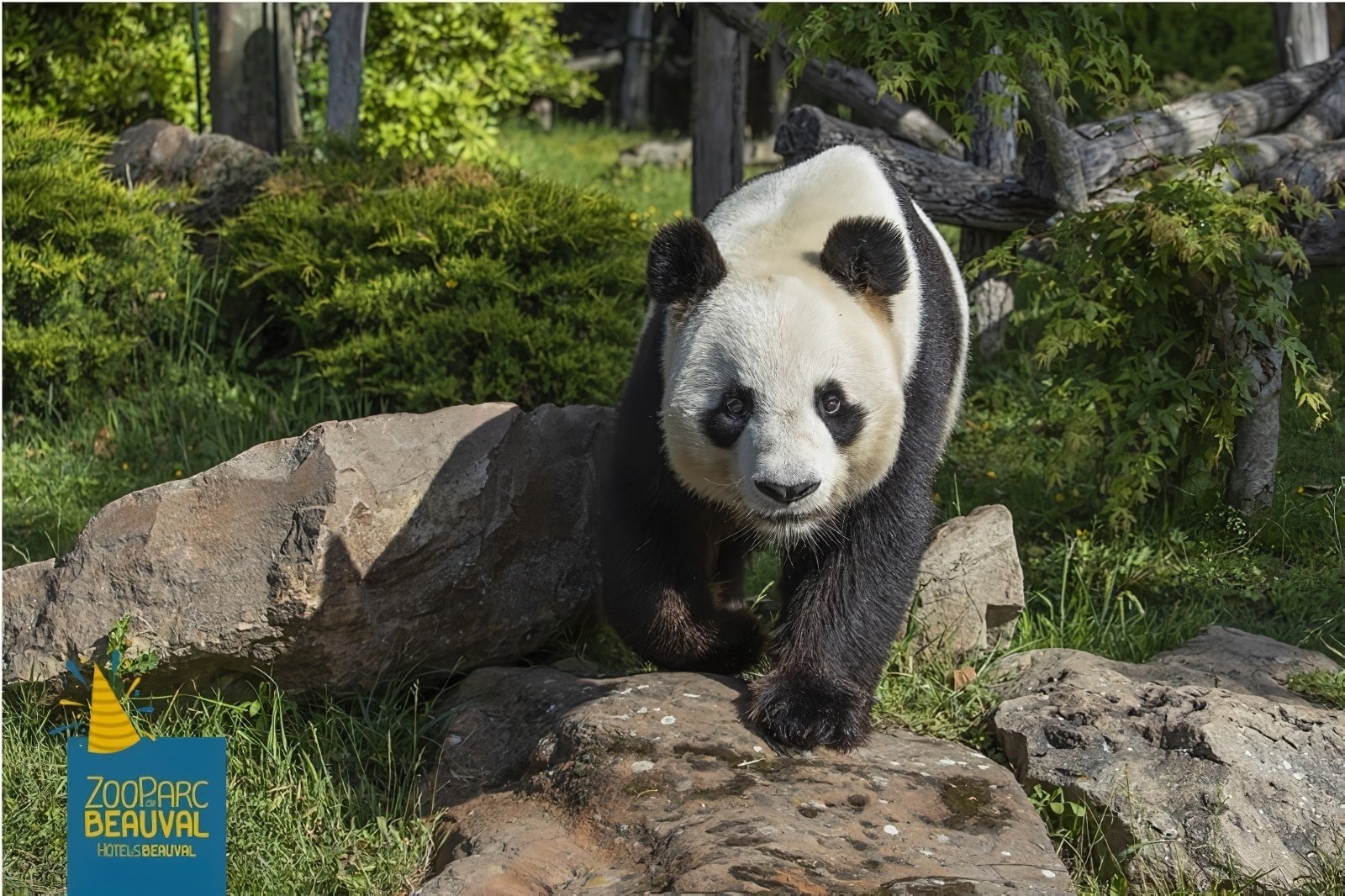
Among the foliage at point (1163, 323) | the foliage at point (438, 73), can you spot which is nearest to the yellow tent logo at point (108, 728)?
the foliage at point (1163, 323)

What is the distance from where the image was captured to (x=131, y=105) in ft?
28.8

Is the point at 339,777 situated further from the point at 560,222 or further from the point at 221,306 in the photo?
the point at 221,306

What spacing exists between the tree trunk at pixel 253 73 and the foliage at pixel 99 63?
946 millimetres

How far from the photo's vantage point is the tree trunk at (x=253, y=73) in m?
7.88

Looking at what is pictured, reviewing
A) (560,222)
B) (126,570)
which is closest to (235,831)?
(126,570)

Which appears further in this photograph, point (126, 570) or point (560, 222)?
point (560, 222)

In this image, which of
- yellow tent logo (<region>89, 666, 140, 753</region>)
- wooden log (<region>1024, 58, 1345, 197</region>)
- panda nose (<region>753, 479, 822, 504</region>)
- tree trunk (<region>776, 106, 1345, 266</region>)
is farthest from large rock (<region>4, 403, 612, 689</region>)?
wooden log (<region>1024, 58, 1345, 197</region>)

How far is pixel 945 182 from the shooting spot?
6344 mm

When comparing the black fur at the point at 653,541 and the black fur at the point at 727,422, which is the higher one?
the black fur at the point at 727,422

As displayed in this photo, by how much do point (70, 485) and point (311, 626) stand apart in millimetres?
2567

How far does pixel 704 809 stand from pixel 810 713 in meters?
0.47

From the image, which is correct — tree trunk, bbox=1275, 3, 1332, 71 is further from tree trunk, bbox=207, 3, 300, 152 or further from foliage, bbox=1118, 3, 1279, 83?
tree trunk, bbox=207, 3, 300, 152

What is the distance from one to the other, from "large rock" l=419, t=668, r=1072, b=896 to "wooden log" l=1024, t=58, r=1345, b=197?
290 centimetres

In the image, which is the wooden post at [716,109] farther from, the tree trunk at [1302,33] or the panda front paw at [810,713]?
the panda front paw at [810,713]
